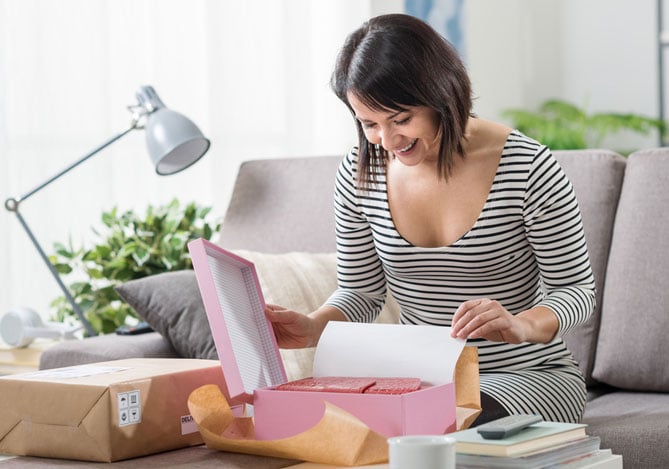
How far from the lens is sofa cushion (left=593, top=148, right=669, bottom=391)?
1940 mm

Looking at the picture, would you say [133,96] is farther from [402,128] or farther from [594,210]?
[402,128]

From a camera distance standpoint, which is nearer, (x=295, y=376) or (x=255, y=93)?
(x=295, y=376)

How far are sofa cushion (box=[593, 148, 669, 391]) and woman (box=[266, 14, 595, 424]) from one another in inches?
13.2

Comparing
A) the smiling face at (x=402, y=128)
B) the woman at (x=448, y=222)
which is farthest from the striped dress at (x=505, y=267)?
the smiling face at (x=402, y=128)

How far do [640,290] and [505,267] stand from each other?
49 cm

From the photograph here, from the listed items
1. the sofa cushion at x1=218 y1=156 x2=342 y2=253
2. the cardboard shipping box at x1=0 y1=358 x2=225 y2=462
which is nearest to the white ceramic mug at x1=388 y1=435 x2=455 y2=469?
the cardboard shipping box at x1=0 y1=358 x2=225 y2=462

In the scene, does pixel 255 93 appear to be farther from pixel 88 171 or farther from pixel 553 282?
pixel 553 282

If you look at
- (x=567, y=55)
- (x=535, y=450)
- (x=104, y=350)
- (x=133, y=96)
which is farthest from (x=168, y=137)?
(x=567, y=55)

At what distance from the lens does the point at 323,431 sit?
1099 mm

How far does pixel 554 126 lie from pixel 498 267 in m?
3.43

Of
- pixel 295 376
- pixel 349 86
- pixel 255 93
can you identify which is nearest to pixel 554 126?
pixel 255 93

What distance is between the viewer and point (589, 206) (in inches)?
82.1

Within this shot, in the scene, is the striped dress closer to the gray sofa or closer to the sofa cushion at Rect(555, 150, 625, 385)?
the gray sofa

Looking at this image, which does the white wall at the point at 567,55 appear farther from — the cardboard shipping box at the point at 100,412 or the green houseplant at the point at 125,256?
the cardboard shipping box at the point at 100,412
